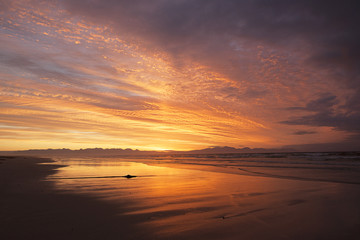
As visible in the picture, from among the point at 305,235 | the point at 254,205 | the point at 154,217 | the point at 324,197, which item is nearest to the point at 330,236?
the point at 305,235

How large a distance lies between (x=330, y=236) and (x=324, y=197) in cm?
442

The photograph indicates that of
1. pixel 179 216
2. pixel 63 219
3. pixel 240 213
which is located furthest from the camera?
pixel 240 213

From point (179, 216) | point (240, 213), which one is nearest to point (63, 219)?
point (179, 216)

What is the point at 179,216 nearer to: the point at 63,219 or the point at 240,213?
the point at 240,213

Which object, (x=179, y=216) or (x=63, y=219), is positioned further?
(x=179, y=216)

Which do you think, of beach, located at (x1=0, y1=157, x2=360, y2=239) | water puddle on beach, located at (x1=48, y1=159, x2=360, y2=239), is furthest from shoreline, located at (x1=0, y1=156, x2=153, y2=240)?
water puddle on beach, located at (x1=48, y1=159, x2=360, y2=239)

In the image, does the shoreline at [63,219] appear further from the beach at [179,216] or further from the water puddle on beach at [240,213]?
the water puddle on beach at [240,213]

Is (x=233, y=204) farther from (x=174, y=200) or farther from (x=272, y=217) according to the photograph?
(x=174, y=200)

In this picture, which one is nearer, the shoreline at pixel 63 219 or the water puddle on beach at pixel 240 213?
the shoreline at pixel 63 219

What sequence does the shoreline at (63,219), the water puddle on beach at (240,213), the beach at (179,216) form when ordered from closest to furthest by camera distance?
the shoreline at (63,219), the beach at (179,216), the water puddle on beach at (240,213)

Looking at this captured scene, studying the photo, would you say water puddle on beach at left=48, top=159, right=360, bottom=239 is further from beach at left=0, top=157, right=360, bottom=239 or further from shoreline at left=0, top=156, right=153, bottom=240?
shoreline at left=0, top=156, right=153, bottom=240

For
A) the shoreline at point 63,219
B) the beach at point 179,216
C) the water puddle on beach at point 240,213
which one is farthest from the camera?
the water puddle on beach at point 240,213

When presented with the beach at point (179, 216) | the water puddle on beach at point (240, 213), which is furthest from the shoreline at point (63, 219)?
the water puddle on beach at point (240, 213)

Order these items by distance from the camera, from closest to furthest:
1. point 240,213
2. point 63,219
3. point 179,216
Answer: point 63,219
point 179,216
point 240,213
